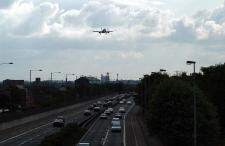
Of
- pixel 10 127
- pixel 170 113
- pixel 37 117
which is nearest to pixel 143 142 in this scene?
pixel 170 113

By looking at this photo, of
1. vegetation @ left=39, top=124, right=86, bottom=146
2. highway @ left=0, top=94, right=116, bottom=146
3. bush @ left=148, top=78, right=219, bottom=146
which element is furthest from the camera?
highway @ left=0, top=94, right=116, bottom=146

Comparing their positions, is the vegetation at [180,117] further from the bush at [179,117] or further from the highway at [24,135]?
the highway at [24,135]

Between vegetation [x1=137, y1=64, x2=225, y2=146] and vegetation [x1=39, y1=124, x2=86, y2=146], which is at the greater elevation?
vegetation [x1=137, y1=64, x2=225, y2=146]

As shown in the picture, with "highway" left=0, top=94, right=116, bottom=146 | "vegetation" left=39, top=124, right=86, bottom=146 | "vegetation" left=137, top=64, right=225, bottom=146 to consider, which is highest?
"vegetation" left=137, top=64, right=225, bottom=146

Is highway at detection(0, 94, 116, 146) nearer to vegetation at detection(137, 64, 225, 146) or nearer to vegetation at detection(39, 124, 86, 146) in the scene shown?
vegetation at detection(39, 124, 86, 146)

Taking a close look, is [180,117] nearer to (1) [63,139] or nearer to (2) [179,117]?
(2) [179,117]

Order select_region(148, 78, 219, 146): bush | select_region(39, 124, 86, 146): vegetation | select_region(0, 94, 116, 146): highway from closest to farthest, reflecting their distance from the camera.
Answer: select_region(39, 124, 86, 146): vegetation
select_region(148, 78, 219, 146): bush
select_region(0, 94, 116, 146): highway

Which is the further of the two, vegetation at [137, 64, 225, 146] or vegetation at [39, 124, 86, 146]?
vegetation at [137, 64, 225, 146]

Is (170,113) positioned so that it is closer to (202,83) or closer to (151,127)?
(151,127)

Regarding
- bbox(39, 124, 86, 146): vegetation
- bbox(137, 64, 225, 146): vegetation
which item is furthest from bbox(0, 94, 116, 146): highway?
bbox(137, 64, 225, 146): vegetation
